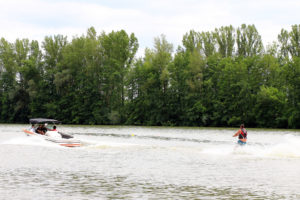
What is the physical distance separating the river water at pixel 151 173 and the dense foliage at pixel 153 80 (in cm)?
5174

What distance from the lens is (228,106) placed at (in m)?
86.7

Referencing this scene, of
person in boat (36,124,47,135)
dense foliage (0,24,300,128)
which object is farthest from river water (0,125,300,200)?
dense foliage (0,24,300,128)

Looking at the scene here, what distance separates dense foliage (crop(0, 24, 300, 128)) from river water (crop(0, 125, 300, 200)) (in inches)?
2037

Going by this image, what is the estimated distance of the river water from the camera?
1716 centimetres

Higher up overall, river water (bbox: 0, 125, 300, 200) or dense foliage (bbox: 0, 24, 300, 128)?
dense foliage (bbox: 0, 24, 300, 128)

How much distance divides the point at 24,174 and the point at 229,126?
2688 inches

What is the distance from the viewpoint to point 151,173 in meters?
22.8

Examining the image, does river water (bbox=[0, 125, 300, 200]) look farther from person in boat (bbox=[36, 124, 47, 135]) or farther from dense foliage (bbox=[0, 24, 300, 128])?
dense foliage (bbox=[0, 24, 300, 128])

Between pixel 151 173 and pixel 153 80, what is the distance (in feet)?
231

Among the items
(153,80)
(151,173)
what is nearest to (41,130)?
(151,173)

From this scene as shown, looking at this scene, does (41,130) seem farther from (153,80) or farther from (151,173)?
(153,80)

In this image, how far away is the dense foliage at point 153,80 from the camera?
85.5 metres

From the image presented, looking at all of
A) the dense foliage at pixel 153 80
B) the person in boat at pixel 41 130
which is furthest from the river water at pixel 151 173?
the dense foliage at pixel 153 80

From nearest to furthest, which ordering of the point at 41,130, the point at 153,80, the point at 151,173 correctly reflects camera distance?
the point at 151,173, the point at 41,130, the point at 153,80
